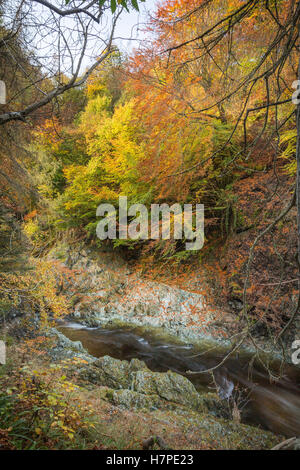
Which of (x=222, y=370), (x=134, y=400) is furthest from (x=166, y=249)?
(x=134, y=400)

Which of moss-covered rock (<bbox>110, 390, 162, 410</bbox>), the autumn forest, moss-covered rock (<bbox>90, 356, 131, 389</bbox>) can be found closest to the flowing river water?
the autumn forest

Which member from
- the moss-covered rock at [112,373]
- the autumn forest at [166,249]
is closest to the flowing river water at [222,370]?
the autumn forest at [166,249]

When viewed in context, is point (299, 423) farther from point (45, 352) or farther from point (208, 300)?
point (45, 352)

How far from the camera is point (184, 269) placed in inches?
342

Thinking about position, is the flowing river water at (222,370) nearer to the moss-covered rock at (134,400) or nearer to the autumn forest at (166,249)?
the autumn forest at (166,249)

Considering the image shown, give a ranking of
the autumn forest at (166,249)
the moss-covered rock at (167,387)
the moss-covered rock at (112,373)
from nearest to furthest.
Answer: the autumn forest at (166,249), the moss-covered rock at (167,387), the moss-covered rock at (112,373)

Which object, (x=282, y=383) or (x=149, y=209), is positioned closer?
(x=282, y=383)

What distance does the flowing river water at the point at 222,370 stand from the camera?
168 inches

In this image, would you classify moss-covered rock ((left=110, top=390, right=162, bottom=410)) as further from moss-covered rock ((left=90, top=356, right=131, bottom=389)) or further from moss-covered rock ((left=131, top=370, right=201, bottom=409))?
moss-covered rock ((left=90, top=356, right=131, bottom=389))

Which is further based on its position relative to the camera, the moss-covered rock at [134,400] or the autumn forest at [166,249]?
the moss-covered rock at [134,400]

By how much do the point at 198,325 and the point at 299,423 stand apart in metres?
3.31

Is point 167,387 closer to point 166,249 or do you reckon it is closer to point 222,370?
point 222,370

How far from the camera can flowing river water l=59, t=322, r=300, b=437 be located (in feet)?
14.0
